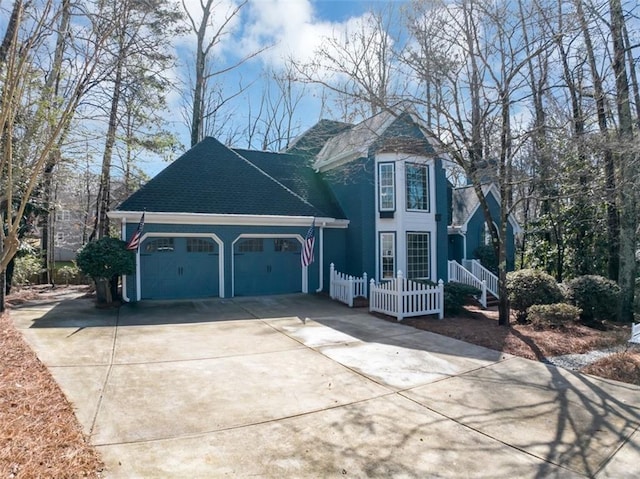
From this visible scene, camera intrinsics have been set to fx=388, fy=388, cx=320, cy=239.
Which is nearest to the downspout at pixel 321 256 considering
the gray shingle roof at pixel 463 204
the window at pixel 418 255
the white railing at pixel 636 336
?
the window at pixel 418 255

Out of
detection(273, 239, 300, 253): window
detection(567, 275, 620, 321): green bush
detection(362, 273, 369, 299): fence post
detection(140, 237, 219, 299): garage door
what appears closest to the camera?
detection(567, 275, 620, 321): green bush

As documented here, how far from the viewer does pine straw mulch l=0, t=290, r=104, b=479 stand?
2963 mm

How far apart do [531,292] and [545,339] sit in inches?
94.6

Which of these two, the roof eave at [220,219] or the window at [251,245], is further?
the window at [251,245]

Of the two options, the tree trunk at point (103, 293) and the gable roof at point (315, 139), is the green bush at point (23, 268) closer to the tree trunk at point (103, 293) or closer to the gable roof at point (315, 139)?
the tree trunk at point (103, 293)

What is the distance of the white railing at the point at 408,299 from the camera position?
9898 millimetres

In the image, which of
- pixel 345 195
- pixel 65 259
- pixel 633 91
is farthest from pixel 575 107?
pixel 65 259

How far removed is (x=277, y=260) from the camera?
1370 cm

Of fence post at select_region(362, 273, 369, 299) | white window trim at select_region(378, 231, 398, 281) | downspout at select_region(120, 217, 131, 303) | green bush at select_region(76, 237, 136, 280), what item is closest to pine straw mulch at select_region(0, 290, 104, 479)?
green bush at select_region(76, 237, 136, 280)

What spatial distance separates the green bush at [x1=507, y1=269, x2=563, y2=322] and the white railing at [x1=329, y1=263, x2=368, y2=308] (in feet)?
14.6

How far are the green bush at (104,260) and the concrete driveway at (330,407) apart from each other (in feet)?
7.83

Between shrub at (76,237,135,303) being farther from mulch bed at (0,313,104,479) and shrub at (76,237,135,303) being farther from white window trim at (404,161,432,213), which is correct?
white window trim at (404,161,432,213)

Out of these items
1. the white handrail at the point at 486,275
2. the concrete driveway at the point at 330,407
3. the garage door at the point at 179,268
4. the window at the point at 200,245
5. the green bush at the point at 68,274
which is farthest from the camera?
the green bush at the point at 68,274

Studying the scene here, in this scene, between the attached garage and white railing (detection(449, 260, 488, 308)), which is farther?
white railing (detection(449, 260, 488, 308))
